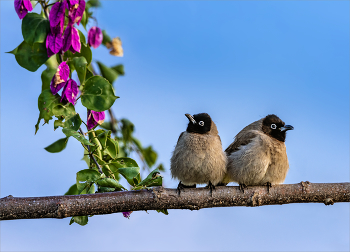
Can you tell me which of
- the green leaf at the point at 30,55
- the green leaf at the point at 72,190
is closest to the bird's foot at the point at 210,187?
the green leaf at the point at 72,190

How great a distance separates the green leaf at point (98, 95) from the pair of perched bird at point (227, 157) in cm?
144

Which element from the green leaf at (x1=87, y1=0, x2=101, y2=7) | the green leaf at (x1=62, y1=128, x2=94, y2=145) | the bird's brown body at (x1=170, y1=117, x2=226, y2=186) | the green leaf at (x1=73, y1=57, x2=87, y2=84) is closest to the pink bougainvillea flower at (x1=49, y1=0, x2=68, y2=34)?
the green leaf at (x1=73, y1=57, x2=87, y2=84)

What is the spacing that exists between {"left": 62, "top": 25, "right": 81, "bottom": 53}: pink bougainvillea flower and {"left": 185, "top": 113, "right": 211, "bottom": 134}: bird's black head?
192 centimetres

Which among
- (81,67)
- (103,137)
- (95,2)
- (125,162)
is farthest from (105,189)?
(95,2)

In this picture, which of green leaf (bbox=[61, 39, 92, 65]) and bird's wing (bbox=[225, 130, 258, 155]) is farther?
bird's wing (bbox=[225, 130, 258, 155])

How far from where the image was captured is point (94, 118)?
16.2ft

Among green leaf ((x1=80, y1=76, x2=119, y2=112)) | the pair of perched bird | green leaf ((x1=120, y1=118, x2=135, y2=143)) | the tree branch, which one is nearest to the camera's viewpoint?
the tree branch

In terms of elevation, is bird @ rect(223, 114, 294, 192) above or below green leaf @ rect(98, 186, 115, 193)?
above

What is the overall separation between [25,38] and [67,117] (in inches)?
47.7

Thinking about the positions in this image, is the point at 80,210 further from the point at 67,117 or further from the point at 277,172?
the point at 277,172

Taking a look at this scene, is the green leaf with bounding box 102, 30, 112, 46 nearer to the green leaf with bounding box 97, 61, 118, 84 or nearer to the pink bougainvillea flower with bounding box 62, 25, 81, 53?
the green leaf with bounding box 97, 61, 118, 84

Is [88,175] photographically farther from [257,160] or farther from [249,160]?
[257,160]

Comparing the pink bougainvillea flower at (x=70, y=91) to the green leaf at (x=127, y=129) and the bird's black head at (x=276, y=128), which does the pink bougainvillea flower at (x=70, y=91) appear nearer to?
the green leaf at (x=127, y=129)

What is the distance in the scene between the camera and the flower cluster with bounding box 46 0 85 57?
487 cm
